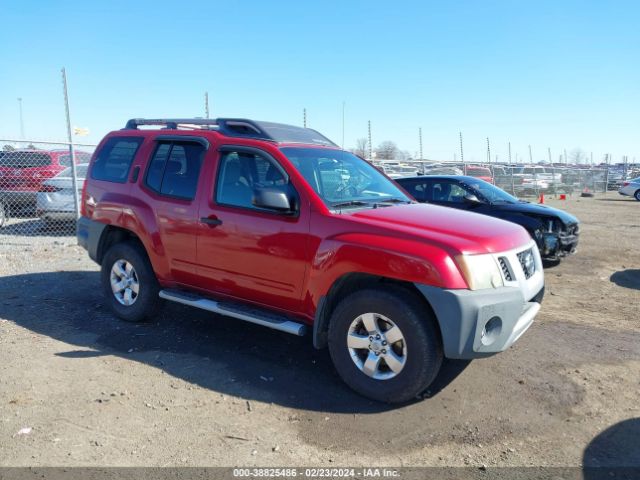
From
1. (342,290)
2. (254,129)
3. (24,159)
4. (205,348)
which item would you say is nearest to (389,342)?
(342,290)

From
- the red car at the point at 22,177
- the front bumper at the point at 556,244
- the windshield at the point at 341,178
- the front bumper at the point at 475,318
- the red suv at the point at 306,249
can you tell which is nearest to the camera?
the front bumper at the point at 475,318

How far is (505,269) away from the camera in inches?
148

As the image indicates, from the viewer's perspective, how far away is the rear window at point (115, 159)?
220 inches

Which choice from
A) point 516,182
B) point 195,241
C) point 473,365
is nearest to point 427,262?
point 473,365

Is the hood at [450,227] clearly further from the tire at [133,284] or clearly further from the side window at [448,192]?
the side window at [448,192]

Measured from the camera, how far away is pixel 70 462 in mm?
3039

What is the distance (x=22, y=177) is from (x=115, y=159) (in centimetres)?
649

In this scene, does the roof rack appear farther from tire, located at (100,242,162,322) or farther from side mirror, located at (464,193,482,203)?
side mirror, located at (464,193,482,203)

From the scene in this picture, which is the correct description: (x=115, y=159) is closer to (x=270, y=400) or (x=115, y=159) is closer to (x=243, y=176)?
(x=243, y=176)

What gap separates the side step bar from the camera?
411 centimetres

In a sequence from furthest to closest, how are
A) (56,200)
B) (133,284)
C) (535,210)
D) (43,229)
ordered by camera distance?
1. (43,229)
2. (56,200)
3. (535,210)
4. (133,284)

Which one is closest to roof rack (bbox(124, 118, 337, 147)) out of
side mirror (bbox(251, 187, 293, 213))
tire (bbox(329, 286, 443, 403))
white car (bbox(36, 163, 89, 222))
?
side mirror (bbox(251, 187, 293, 213))

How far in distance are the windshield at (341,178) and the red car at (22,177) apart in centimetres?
811

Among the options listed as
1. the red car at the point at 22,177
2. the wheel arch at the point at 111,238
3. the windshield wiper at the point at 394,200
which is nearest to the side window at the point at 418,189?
the windshield wiper at the point at 394,200
